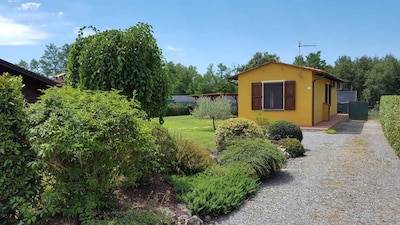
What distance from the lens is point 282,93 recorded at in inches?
653

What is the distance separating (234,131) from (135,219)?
16.1 ft

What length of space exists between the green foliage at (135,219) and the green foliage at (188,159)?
72.7 inches

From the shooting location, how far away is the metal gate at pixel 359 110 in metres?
22.7

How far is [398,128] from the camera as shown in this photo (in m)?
8.27

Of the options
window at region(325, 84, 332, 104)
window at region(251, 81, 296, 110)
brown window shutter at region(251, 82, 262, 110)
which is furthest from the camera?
window at region(325, 84, 332, 104)

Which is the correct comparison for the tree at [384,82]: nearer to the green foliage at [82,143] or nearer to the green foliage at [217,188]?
the green foliage at [217,188]

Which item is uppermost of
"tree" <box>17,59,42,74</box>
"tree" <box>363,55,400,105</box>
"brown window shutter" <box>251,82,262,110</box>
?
"tree" <box>17,59,42,74</box>

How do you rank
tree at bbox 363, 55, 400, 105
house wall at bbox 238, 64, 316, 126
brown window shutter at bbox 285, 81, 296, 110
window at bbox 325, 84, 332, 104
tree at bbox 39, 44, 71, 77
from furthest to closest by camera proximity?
tree at bbox 39, 44, 71, 77
tree at bbox 363, 55, 400, 105
window at bbox 325, 84, 332, 104
brown window shutter at bbox 285, 81, 296, 110
house wall at bbox 238, 64, 316, 126

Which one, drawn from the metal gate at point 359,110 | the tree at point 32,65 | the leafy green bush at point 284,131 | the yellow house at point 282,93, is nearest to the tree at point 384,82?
the metal gate at point 359,110

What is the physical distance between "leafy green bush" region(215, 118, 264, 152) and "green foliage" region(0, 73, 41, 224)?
533 cm

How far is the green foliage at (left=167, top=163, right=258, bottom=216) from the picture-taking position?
454cm

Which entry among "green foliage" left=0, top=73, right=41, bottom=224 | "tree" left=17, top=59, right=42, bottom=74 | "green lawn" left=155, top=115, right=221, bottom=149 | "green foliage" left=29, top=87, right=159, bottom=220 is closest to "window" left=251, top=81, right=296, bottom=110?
"green lawn" left=155, top=115, right=221, bottom=149

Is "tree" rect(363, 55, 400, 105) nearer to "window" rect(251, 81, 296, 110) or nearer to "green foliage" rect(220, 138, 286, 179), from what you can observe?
"window" rect(251, 81, 296, 110)

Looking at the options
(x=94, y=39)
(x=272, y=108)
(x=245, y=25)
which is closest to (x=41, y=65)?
(x=245, y=25)
